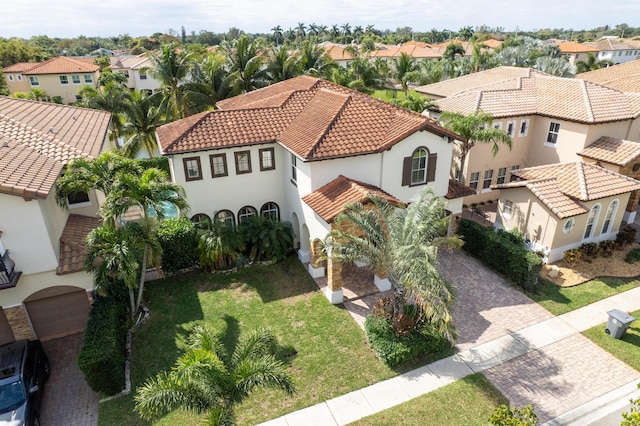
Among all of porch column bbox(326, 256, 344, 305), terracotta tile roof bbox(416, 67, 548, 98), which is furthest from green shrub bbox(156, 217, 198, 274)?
terracotta tile roof bbox(416, 67, 548, 98)

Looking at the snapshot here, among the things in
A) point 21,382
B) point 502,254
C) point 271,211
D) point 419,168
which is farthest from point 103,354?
point 502,254

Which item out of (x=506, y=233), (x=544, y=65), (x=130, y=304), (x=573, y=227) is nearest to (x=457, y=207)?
(x=506, y=233)

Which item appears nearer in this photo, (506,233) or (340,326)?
(340,326)

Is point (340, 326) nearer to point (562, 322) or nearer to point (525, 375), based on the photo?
point (525, 375)

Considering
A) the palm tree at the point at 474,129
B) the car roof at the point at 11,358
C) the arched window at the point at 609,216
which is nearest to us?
the car roof at the point at 11,358

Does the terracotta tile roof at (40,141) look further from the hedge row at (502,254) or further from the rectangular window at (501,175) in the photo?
the rectangular window at (501,175)

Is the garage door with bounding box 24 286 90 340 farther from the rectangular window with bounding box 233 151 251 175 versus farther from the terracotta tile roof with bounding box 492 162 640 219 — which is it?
the terracotta tile roof with bounding box 492 162 640 219

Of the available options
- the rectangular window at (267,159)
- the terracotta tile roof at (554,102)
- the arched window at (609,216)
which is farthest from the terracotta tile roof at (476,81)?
the rectangular window at (267,159)
